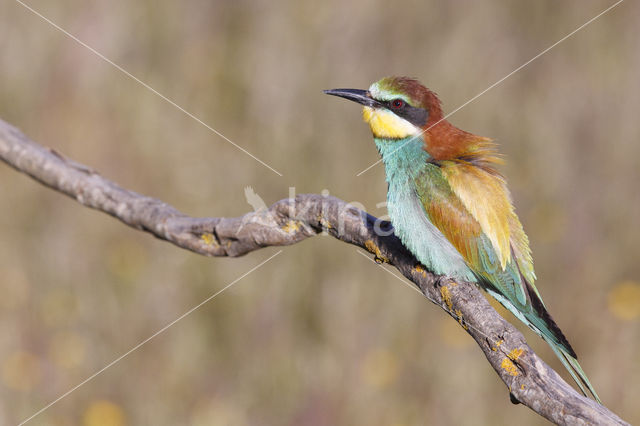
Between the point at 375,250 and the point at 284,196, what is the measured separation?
3.83 feet

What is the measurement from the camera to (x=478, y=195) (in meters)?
1.85

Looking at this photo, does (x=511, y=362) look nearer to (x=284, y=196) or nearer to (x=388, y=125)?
(x=388, y=125)

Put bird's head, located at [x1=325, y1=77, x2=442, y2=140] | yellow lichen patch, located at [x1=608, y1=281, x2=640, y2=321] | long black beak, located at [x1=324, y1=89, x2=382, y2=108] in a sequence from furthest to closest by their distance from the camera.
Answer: yellow lichen patch, located at [x1=608, y1=281, x2=640, y2=321] < long black beak, located at [x1=324, y1=89, x2=382, y2=108] < bird's head, located at [x1=325, y1=77, x2=442, y2=140]

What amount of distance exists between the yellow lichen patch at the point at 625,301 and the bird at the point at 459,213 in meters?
0.72

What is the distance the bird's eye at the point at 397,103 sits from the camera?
80.6 inches

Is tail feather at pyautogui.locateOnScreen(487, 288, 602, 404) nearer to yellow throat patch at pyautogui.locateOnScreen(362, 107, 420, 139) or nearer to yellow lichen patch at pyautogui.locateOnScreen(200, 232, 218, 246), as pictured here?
yellow throat patch at pyautogui.locateOnScreen(362, 107, 420, 139)

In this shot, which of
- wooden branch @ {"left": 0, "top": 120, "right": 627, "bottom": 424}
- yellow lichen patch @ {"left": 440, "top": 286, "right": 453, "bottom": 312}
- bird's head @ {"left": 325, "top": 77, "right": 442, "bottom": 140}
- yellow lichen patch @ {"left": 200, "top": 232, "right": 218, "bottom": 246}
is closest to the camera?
wooden branch @ {"left": 0, "top": 120, "right": 627, "bottom": 424}

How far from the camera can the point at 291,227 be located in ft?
5.46

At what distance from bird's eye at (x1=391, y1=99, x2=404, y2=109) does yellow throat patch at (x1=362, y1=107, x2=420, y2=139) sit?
0.08ft

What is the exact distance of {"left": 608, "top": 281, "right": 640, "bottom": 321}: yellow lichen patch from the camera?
8.18 ft

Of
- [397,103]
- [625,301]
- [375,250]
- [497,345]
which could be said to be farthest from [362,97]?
[625,301]

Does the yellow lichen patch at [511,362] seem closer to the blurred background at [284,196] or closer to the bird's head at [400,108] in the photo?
the bird's head at [400,108]

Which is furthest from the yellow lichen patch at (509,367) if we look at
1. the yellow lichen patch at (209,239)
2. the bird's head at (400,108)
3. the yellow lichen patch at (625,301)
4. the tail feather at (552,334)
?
the yellow lichen patch at (625,301)

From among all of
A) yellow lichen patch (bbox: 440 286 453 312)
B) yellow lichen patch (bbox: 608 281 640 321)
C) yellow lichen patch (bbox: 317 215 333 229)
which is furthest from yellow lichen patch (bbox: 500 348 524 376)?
yellow lichen patch (bbox: 608 281 640 321)
